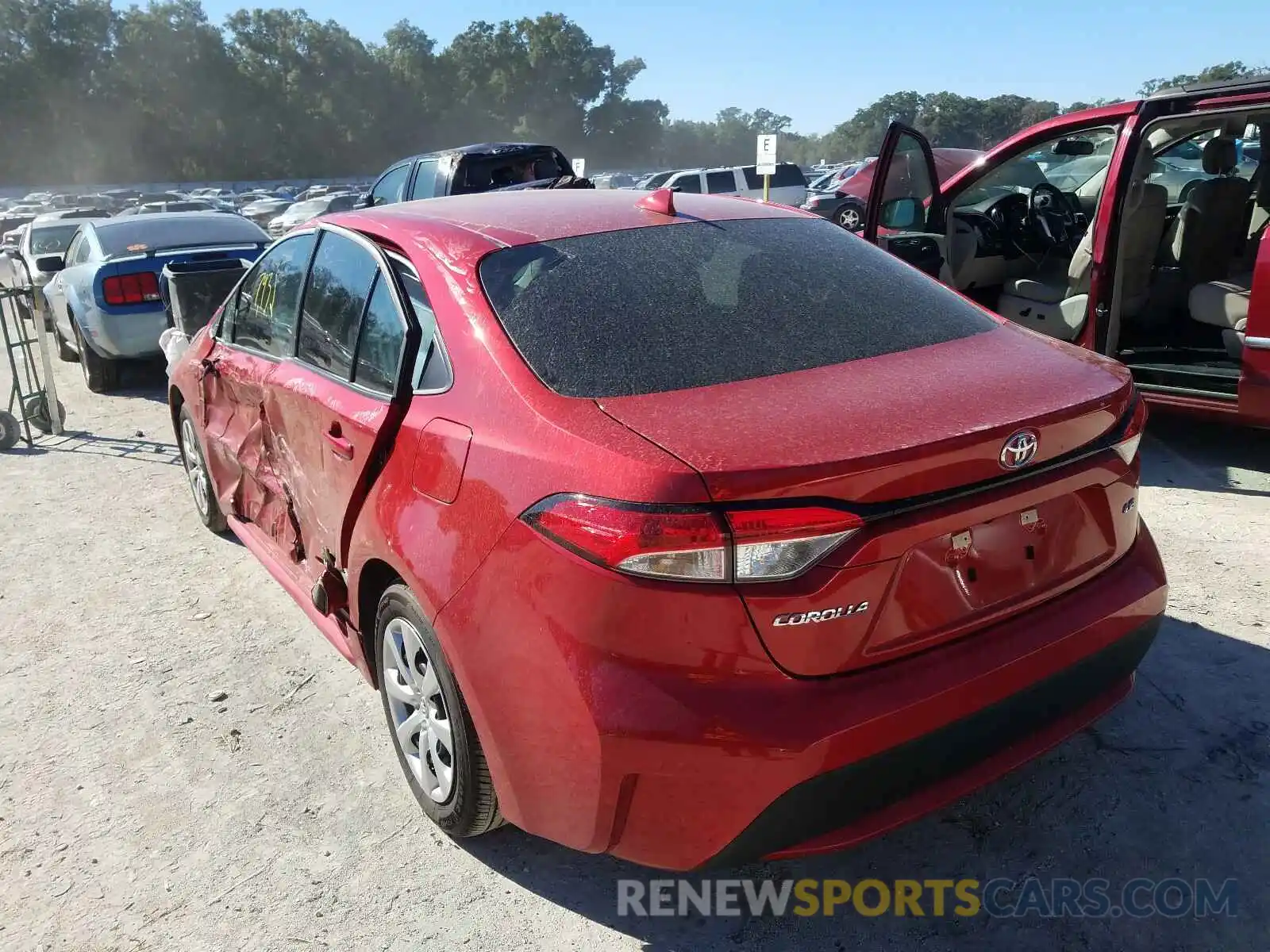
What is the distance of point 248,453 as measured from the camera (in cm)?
376

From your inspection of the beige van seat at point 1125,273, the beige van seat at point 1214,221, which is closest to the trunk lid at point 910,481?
the beige van seat at point 1125,273

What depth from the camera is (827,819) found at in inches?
77.4

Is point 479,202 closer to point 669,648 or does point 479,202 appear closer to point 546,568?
point 546,568

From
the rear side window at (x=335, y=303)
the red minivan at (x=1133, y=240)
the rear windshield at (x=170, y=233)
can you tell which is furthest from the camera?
the rear windshield at (x=170, y=233)

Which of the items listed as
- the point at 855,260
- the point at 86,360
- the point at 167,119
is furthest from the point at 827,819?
the point at 167,119

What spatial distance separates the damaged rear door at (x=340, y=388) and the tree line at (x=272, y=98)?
69119mm

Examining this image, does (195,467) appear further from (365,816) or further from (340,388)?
(365,816)

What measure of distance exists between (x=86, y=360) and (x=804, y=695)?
29.4 feet

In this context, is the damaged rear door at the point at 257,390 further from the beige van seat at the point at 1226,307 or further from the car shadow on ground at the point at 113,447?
the beige van seat at the point at 1226,307

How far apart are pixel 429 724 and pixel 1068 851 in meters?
1.69

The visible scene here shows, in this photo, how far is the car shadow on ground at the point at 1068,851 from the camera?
2.25 meters

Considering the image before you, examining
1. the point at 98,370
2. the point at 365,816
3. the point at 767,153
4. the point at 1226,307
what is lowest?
the point at 365,816

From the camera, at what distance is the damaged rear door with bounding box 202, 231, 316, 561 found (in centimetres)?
345

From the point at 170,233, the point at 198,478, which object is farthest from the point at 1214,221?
the point at 170,233
